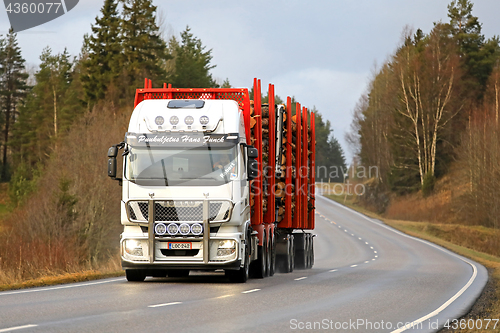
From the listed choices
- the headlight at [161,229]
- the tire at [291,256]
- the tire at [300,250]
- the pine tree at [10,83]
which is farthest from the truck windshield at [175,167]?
the pine tree at [10,83]

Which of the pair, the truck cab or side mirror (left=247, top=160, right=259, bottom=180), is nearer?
the truck cab

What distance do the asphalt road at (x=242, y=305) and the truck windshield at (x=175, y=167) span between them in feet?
7.27

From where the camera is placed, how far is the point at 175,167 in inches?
587

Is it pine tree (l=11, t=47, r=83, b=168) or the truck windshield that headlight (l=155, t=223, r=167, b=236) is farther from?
pine tree (l=11, t=47, r=83, b=168)

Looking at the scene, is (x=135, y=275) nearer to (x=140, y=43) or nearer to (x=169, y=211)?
(x=169, y=211)

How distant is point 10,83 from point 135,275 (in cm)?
7954

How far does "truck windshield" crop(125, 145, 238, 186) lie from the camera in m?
14.8

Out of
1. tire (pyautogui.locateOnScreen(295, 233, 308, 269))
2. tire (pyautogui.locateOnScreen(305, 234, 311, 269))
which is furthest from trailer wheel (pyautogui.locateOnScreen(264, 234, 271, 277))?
tire (pyautogui.locateOnScreen(305, 234, 311, 269))

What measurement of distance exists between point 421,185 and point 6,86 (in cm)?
5282

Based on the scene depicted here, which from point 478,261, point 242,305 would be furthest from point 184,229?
point 478,261

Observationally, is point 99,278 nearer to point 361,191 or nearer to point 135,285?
point 135,285

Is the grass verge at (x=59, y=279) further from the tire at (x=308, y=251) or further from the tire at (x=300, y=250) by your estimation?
the tire at (x=308, y=251)

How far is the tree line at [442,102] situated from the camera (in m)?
65.6

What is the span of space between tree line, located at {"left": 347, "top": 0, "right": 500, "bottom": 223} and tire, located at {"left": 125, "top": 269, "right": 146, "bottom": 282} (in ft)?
150
